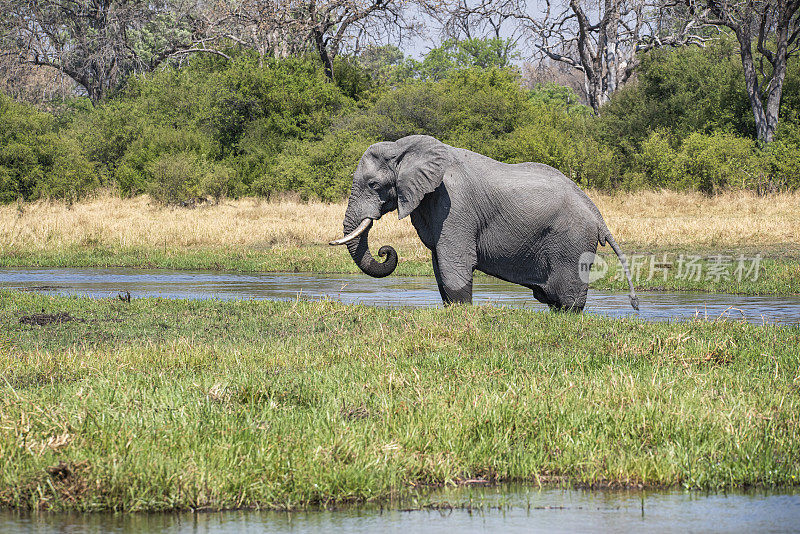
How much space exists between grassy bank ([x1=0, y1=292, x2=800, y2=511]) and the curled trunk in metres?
2.77

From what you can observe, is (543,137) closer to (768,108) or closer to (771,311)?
(768,108)

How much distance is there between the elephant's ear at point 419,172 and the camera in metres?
11.1

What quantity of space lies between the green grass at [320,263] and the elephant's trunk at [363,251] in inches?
229

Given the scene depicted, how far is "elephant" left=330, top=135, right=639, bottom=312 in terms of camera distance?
11352 millimetres

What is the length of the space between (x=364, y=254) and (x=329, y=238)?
12.4 metres

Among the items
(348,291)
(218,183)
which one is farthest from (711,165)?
(348,291)

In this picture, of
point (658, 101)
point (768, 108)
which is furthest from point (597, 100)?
point (768, 108)

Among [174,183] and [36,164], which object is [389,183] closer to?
[174,183]

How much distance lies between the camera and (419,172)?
36.3 ft

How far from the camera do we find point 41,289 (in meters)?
16.3

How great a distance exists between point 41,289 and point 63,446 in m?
11.8

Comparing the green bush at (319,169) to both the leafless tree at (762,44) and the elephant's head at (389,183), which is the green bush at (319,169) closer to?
the leafless tree at (762,44)

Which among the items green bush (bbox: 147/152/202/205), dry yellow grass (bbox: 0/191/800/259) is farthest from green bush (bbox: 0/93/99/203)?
dry yellow grass (bbox: 0/191/800/259)

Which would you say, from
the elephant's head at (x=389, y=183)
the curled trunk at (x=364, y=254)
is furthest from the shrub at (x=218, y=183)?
the elephant's head at (x=389, y=183)
